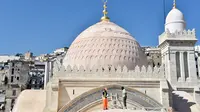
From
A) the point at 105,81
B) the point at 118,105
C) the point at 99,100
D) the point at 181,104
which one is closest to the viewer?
the point at 118,105

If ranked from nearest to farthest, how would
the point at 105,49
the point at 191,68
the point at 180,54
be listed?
1. the point at 105,49
2. the point at 191,68
3. the point at 180,54

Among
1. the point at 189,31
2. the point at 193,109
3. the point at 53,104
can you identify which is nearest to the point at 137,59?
the point at 193,109

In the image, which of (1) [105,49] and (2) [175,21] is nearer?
(1) [105,49]

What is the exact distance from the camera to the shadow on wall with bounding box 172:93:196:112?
21766mm

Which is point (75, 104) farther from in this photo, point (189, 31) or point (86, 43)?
point (189, 31)

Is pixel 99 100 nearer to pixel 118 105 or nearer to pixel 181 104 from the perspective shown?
pixel 118 105

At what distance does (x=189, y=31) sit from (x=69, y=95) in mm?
14438

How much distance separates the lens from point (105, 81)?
2039 centimetres

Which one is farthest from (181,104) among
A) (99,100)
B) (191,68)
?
(191,68)

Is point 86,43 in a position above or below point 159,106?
above

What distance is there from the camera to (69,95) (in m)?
20.2

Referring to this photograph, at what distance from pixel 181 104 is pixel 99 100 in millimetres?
6075

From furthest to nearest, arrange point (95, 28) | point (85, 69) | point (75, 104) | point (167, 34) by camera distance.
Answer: point (167, 34), point (95, 28), point (85, 69), point (75, 104)

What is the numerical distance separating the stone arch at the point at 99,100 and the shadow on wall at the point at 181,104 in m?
2.27
